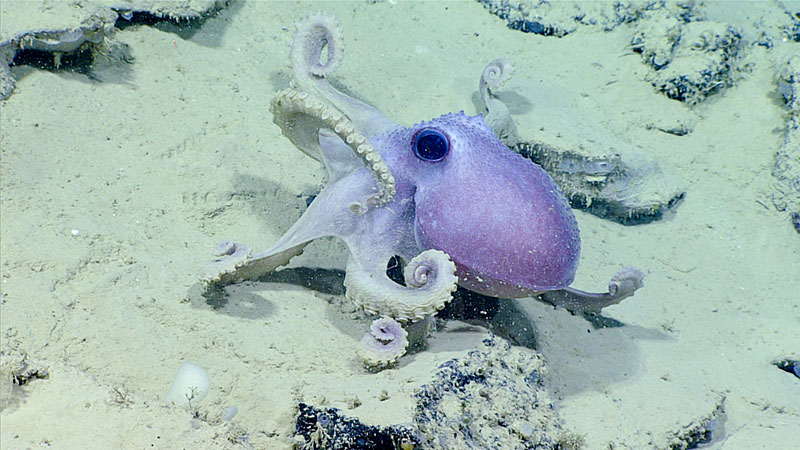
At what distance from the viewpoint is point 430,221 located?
2.48 meters

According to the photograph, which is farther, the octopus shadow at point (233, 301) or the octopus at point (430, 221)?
the octopus shadow at point (233, 301)

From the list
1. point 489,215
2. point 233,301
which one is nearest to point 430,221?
point 489,215

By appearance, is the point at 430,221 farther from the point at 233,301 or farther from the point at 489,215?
the point at 233,301

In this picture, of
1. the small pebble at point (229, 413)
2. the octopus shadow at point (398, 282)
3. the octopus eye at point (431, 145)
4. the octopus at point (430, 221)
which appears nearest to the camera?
the small pebble at point (229, 413)

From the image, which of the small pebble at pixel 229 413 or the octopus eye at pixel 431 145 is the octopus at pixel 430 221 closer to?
the octopus eye at pixel 431 145

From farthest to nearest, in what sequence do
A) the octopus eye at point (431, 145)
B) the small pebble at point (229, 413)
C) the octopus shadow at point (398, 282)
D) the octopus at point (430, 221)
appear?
the octopus shadow at point (398, 282), the octopus eye at point (431, 145), the octopus at point (430, 221), the small pebble at point (229, 413)

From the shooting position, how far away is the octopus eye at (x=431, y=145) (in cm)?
256

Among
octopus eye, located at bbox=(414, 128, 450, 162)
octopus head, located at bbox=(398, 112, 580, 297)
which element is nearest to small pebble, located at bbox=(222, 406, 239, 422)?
octopus head, located at bbox=(398, 112, 580, 297)

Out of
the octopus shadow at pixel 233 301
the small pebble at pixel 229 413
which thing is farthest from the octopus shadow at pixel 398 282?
the small pebble at pixel 229 413

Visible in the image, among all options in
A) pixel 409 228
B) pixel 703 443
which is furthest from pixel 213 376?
pixel 703 443

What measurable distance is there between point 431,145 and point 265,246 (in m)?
1.17

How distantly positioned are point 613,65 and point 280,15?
10.9 ft

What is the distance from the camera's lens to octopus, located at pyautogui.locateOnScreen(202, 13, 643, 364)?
2.38m

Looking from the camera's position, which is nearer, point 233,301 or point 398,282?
point 233,301
